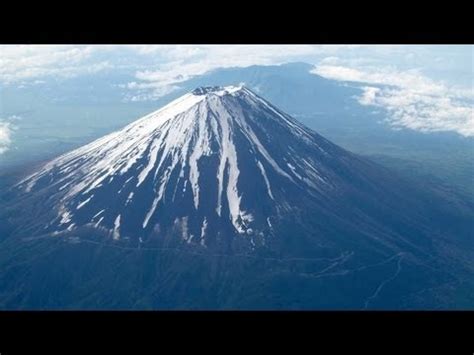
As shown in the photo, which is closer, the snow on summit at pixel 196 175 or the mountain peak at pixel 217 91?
the snow on summit at pixel 196 175

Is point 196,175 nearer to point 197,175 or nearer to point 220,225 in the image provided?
point 197,175

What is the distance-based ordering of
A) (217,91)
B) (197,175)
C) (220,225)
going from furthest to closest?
1. (217,91)
2. (197,175)
3. (220,225)

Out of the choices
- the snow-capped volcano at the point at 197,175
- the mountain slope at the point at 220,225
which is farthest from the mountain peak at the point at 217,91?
the mountain slope at the point at 220,225

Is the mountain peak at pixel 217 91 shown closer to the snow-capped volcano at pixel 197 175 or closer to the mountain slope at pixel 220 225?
the snow-capped volcano at pixel 197 175

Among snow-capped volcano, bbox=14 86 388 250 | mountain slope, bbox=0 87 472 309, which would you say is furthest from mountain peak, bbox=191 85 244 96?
mountain slope, bbox=0 87 472 309

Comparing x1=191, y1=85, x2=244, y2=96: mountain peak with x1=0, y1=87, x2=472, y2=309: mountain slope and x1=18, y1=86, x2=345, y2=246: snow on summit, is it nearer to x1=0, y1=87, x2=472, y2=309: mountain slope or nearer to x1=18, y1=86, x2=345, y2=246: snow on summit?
x1=18, y1=86, x2=345, y2=246: snow on summit

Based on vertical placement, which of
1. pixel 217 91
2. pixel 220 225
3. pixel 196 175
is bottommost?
pixel 220 225

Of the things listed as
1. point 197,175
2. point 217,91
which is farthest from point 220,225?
point 217,91
